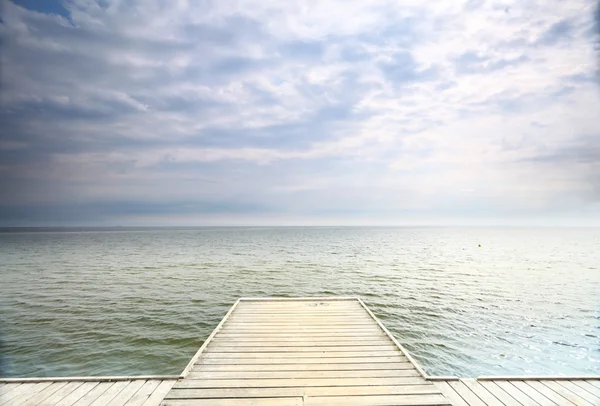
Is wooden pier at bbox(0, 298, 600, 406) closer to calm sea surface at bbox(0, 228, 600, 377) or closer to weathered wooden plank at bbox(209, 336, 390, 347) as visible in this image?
weathered wooden plank at bbox(209, 336, 390, 347)

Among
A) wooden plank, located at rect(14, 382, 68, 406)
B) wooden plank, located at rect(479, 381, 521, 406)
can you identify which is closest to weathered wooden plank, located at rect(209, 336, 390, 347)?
wooden plank, located at rect(479, 381, 521, 406)

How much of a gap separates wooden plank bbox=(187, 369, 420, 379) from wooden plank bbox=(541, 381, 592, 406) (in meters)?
2.66

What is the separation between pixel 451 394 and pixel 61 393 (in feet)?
23.4

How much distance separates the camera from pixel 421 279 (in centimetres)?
2430

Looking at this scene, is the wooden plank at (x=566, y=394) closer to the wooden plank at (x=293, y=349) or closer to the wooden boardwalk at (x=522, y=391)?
the wooden boardwalk at (x=522, y=391)

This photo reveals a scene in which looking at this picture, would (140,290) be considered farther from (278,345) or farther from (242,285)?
(278,345)

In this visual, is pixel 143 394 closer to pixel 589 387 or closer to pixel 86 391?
pixel 86 391

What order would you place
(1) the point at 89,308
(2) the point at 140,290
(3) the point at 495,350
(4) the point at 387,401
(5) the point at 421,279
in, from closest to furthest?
1. (4) the point at 387,401
2. (3) the point at 495,350
3. (1) the point at 89,308
4. (2) the point at 140,290
5. (5) the point at 421,279

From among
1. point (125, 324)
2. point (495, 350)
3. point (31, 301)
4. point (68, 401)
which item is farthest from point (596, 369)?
point (31, 301)

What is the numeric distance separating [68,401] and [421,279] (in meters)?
23.8

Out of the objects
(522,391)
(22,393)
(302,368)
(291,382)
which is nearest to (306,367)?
(302,368)

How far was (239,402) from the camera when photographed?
4516 millimetres

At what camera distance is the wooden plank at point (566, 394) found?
5.12 metres

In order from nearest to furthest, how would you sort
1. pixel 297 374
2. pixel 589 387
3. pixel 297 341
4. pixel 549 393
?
pixel 297 374, pixel 549 393, pixel 589 387, pixel 297 341
